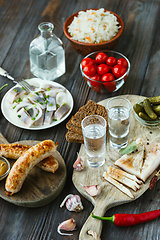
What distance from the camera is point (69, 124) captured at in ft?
8.94

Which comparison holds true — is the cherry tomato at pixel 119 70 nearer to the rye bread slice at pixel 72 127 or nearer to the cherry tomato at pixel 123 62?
the cherry tomato at pixel 123 62

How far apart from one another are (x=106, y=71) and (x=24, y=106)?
0.93 meters

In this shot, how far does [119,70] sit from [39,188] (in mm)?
1472

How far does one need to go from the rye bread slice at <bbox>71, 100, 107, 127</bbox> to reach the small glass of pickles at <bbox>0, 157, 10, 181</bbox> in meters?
0.72

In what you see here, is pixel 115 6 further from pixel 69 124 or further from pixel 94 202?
pixel 94 202

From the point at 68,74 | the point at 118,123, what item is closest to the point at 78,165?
the point at 118,123

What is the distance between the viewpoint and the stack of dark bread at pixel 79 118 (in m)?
2.64

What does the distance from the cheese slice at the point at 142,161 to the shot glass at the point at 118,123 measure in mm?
193

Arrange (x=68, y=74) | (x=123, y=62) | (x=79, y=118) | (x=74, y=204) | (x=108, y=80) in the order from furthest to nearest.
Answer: (x=68, y=74) → (x=123, y=62) → (x=108, y=80) → (x=79, y=118) → (x=74, y=204)

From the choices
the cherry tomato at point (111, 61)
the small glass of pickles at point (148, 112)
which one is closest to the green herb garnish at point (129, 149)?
the small glass of pickles at point (148, 112)

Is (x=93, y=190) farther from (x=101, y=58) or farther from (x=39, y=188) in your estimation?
(x=101, y=58)

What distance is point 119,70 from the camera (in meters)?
2.98

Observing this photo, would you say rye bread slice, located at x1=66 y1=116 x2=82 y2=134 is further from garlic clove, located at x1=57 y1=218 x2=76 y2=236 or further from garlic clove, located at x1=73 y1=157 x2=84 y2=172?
garlic clove, located at x1=57 y1=218 x2=76 y2=236

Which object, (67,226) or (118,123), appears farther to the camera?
(118,123)
